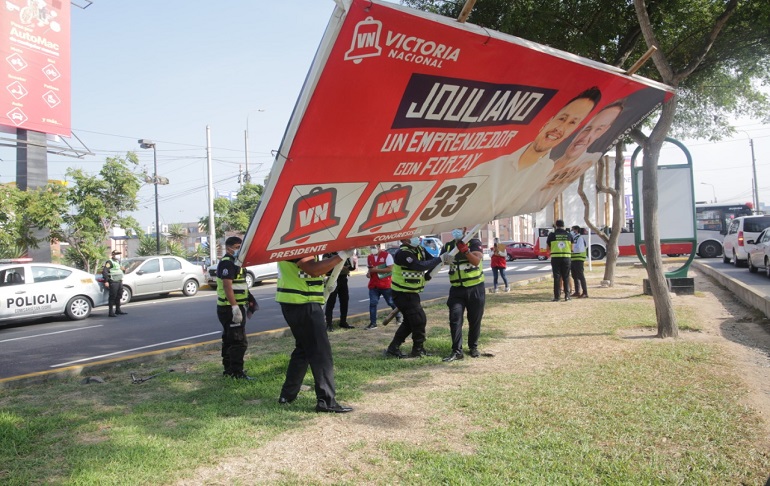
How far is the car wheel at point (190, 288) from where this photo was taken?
2045 centimetres

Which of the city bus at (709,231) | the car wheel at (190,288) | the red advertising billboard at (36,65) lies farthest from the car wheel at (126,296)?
the city bus at (709,231)

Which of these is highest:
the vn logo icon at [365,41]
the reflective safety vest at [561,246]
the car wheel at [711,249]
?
the vn logo icon at [365,41]

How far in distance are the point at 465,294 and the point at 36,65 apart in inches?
937

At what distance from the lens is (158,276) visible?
19.5m

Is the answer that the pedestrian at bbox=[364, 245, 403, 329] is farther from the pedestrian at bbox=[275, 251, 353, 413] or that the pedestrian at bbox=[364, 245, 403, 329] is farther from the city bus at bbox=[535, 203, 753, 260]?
the city bus at bbox=[535, 203, 753, 260]

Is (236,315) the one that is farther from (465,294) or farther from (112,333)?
(112,333)

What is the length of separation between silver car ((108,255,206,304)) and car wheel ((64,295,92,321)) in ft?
11.6

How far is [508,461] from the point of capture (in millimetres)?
3861

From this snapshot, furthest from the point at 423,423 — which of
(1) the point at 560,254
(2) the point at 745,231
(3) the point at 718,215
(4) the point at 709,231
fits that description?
(3) the point at 718,215

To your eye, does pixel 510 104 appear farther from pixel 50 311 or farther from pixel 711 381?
pixel 50 311

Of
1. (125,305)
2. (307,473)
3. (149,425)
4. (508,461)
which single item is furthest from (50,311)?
(508,461)

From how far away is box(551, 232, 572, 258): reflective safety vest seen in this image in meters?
12.8

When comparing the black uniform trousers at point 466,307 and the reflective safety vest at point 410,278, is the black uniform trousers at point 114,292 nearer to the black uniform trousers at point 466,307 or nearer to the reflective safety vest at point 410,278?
the reflective safety vest at point 410,278

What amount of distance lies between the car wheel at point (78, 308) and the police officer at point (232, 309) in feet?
31.1
